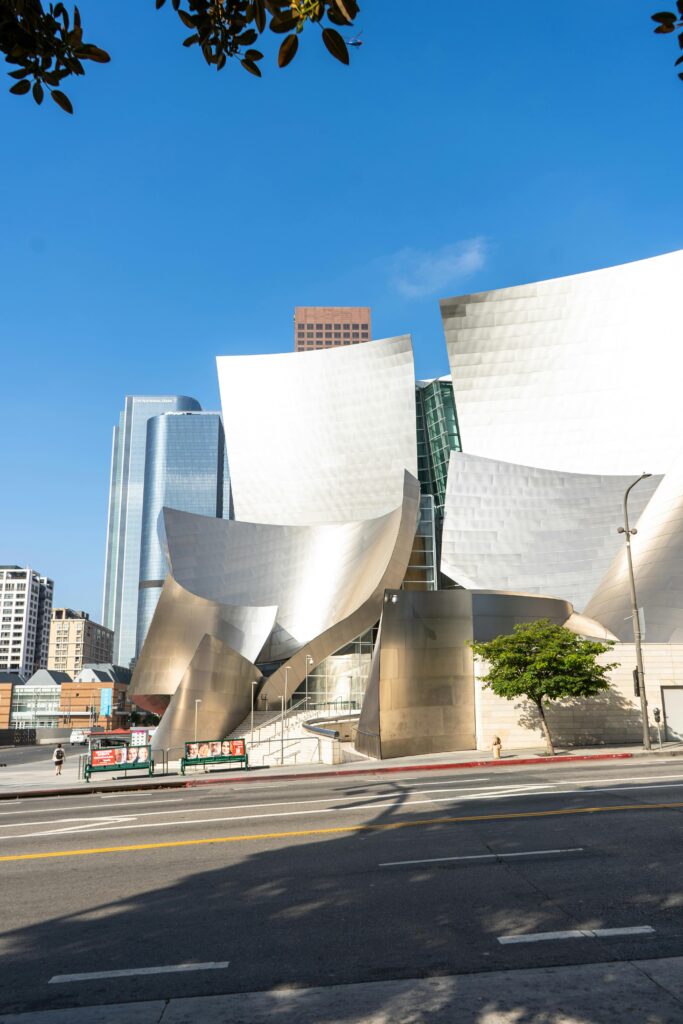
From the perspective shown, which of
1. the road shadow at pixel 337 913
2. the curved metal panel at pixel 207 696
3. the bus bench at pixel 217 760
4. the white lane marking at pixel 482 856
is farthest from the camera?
the curved metal panel at pixel 207 696

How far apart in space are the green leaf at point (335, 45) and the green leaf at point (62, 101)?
1201 mm

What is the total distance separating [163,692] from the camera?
44.4 metres

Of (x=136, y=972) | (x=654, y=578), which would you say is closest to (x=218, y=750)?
(x=654, y=578)

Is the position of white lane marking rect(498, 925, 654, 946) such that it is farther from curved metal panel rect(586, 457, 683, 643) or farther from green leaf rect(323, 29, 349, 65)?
curved metal panel rect(586, 457, 683, 643)

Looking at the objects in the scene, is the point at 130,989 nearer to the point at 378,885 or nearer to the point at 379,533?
the point at 378,885

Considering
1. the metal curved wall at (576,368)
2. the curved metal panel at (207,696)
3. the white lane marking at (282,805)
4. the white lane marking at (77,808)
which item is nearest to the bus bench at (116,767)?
the curved metal panel at (207,696)

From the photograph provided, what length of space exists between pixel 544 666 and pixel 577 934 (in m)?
19.0

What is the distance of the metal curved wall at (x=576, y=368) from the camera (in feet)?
150

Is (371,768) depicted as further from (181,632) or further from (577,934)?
(181,632)

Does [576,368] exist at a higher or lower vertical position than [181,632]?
higher

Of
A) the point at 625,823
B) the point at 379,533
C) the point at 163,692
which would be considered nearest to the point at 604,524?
the point at 379,533

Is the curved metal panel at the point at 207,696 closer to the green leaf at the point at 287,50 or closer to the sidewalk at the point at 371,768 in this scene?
the sidewalk at the point at 371,768

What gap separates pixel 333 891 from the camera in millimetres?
7805

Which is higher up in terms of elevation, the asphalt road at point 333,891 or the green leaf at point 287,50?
the green leaf at point 287,50
